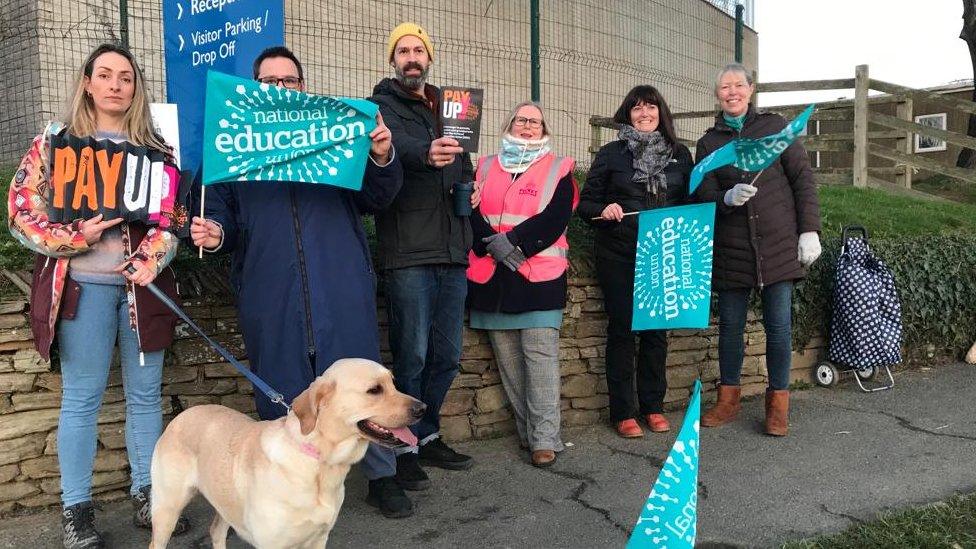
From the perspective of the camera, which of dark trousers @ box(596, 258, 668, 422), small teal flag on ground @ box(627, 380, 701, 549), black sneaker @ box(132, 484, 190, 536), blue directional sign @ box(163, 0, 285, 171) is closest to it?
small teal flag on ground @ box(627, 380, 701, 549)

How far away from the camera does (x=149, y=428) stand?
3.75 metres

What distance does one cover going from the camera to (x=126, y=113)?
3.69 meters

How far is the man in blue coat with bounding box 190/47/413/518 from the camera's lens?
364 centimetres

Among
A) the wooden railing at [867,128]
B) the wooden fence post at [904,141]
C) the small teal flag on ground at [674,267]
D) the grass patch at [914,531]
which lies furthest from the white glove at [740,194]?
the wooden fence post at [904,141]

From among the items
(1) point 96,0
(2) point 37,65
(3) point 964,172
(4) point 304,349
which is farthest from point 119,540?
(3) point 964,172

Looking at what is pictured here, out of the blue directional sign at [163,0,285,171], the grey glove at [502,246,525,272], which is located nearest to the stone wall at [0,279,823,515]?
the grey glove at [502,246,525,272]

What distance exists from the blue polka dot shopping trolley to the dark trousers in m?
1.98

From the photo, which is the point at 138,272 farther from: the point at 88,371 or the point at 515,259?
the point at 515,259

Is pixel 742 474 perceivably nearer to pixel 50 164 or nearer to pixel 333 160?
pixel 333 160

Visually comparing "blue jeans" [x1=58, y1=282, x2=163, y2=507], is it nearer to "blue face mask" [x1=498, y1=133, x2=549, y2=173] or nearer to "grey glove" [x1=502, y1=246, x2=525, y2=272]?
"grey glove" [x1=502, y1=246, x2=525, y2=272]

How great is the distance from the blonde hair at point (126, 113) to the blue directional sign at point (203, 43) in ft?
5.08

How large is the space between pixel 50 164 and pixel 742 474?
402cm

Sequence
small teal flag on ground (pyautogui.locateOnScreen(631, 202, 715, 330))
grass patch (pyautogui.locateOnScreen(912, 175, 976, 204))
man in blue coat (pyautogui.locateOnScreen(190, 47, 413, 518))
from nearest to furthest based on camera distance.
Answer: man in blue coat (pyautogui.locateOnScreen(190, 47, 413, 518)) → small teal flag on ground (pyautogui.locateOnScreen(631, 202, 715, 330)) → grass patch (pyautogui.locateOnScreen(912, 175, 976, 204))

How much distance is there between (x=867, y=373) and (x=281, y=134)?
17.6 ft
